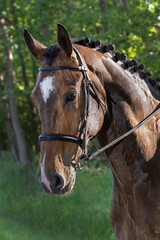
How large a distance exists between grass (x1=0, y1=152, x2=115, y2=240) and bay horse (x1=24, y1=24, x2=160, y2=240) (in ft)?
12.4

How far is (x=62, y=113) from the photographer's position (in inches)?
101

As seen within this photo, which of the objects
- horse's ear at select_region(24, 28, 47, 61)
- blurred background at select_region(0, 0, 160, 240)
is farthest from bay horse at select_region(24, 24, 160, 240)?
blurred background at select_region(0, 0, 160, 240)

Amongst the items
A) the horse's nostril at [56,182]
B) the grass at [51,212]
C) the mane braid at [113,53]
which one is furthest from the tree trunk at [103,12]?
the horse's nostril at [56,182]

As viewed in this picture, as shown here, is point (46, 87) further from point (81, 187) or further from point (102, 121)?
point (81, 187)

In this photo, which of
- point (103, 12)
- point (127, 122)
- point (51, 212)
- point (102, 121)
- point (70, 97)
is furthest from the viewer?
point (103, 12)

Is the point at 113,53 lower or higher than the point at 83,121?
higher

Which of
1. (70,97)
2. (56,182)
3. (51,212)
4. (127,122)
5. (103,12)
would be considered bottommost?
(51,212)

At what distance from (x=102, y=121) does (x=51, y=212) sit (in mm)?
5142

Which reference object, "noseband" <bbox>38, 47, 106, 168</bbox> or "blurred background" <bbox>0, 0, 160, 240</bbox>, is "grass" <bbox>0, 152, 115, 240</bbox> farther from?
"noseband" <bbox>38, 47, 106, 168</bbox>

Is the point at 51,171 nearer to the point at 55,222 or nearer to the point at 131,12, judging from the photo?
the point at 55,222

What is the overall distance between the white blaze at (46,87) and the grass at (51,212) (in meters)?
4.45

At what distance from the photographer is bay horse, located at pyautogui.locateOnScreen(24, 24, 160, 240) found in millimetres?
2553

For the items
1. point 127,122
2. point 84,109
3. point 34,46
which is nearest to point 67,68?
point 84,109

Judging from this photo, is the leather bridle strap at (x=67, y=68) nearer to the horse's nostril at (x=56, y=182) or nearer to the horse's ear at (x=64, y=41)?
the horse's ear at (x=64, y=41)
